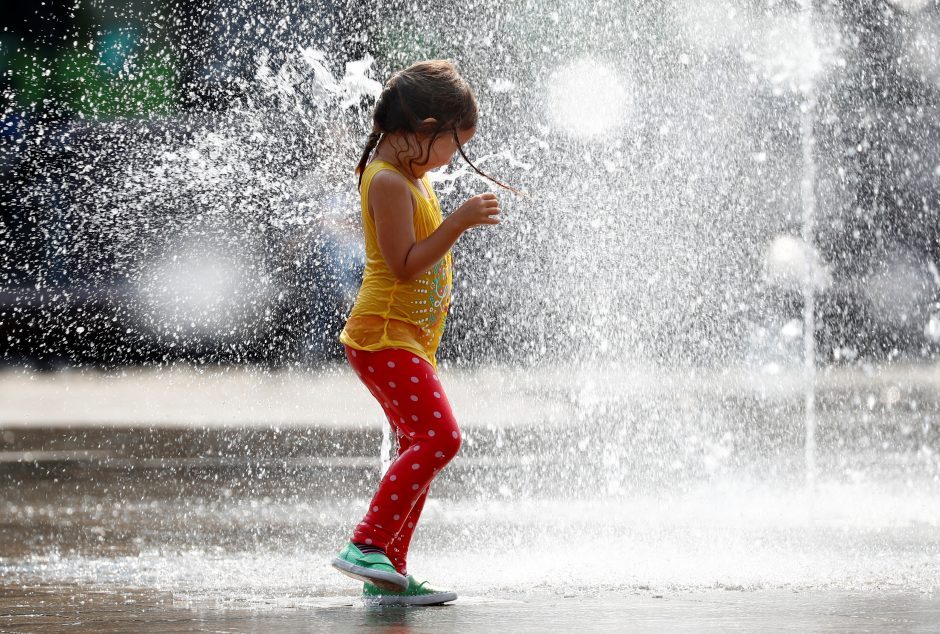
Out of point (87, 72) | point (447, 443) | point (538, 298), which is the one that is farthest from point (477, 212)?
point (87, 72)

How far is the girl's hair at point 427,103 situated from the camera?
2.83m

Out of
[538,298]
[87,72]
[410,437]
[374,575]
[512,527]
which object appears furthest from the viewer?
[87,72]

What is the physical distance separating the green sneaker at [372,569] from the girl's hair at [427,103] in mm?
918

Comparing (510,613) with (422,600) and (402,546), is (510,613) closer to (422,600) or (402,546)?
(422,600)

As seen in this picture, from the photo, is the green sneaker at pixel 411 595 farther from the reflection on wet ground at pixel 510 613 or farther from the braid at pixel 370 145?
the braid at pixel 370 145

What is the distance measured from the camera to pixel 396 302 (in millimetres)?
2816

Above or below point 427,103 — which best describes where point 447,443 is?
below

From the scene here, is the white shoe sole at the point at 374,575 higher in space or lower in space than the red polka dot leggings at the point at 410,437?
lower

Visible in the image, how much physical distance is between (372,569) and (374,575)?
14 mm

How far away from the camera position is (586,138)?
655 cm

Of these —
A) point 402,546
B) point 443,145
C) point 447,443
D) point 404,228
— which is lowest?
point 402,546

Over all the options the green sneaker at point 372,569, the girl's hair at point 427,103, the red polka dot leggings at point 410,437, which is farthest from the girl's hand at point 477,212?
the green sneaker at point 372,569

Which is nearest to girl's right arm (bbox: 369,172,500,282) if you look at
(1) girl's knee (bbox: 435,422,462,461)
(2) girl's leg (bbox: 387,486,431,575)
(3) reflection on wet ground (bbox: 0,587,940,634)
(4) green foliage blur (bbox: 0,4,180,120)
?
(1) girl's knee (bbox: 435,422,462,461)

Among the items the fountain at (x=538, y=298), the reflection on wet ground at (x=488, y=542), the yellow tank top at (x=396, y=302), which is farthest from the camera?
the fountain at (x=538, y=298)
